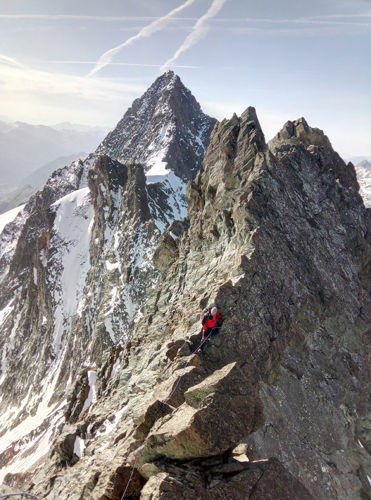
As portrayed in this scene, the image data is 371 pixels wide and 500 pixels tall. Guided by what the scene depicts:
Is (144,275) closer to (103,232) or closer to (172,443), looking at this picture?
(103,232)

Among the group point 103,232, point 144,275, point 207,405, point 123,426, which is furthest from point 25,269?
point 207,405

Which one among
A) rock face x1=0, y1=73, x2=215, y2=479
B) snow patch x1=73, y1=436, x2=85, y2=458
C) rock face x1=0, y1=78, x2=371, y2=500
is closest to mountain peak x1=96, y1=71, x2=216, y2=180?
rock face x1=0, y1=73, x2=215, y2=479

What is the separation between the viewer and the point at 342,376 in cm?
2336

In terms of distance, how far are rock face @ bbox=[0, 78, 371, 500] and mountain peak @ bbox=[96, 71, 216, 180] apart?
6756 cm

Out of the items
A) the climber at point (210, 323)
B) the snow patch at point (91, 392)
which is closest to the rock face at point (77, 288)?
the snow patch at point (91, 392)

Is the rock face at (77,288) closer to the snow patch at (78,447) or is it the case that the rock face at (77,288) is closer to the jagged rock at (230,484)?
the snow patch at (78,447)

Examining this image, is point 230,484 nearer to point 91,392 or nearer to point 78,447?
point 78,447

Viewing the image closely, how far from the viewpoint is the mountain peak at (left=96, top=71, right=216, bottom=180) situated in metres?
108

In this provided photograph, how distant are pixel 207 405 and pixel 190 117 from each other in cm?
13859

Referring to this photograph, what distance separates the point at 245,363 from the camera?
17250mm

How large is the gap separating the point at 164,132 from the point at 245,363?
114367 mm

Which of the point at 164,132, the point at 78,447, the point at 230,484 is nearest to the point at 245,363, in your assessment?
the point at 230,484

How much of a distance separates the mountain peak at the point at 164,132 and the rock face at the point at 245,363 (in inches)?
2660

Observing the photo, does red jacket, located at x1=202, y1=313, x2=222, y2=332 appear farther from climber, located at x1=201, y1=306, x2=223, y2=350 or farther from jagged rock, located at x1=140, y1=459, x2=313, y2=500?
jagged rock, located at x1=140, y1=459, x2=313, y2=500
